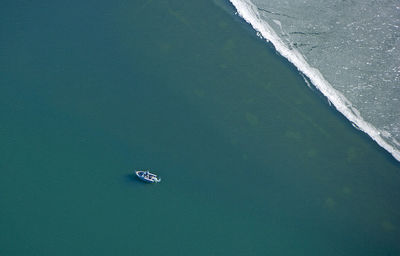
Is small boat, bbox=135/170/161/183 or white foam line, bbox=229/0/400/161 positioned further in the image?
white foam line, bbox=229/0/400/161

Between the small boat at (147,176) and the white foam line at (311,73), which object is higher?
the white foam line at (311,73)

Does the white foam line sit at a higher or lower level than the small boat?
higher

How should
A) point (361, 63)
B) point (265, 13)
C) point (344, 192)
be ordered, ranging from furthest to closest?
point (265, 13)
point (361, 63)
point (344, 192)

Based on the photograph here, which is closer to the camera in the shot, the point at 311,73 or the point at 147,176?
the point at 147,176

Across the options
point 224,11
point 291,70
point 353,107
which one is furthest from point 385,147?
point 224,11

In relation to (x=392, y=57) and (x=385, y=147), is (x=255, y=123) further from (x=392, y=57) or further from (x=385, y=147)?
(x=392, y=57)

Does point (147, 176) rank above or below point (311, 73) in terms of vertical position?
below

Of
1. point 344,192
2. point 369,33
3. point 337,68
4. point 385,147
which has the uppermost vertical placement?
point 369,33

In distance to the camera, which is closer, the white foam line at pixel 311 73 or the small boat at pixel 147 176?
the small boat at pixel 147 176
